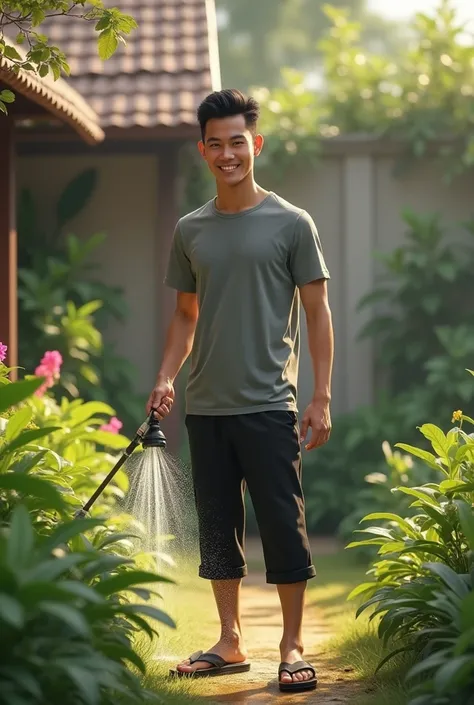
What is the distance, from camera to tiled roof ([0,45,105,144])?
5.94m

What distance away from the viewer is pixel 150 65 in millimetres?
8898

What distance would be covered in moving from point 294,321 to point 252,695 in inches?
49.9

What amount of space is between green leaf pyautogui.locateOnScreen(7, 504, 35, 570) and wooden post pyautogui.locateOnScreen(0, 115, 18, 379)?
4086mm

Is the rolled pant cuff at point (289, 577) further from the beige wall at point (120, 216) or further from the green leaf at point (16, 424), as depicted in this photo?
the beige wall at point (120, 216)

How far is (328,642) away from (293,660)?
0.77 m

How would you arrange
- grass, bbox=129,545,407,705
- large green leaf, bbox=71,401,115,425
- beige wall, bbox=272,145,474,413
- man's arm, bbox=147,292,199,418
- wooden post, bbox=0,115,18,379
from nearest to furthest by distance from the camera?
1. grass, bbox=129,545,407,705
2. man's arm, bbox=147,292,199,418
3. large green leaf, bbox=71,401,115,425
4. wooden post, bbox=0,115,18,379
5. beige wall, bbox=272,145,474,413

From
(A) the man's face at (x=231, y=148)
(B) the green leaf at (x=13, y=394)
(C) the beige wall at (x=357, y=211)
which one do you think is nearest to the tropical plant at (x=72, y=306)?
(C) the beige wall at (x=357, y=211)

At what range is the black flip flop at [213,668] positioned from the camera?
4.61 meters

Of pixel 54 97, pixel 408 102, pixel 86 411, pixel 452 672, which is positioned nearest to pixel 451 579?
pixel 452 672

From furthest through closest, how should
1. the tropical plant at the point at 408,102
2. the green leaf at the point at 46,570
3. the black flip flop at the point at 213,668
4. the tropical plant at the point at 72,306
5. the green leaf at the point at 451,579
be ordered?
the tropical plant at the point at 408,102
the tropical plant at the point at 72,306
the black flip flop at the point at 213,668
the green leaf at the point at 451,579
the green leaf at the point at 46,570

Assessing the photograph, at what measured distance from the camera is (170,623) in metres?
3.18

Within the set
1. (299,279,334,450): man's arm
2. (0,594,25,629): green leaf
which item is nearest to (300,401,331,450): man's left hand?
(299,279,334,450): man's arm

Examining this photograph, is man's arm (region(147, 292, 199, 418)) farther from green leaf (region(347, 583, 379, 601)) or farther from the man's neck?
green leaf (region(347, 583, 379, 601))

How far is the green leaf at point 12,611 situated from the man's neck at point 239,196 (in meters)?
2.03
